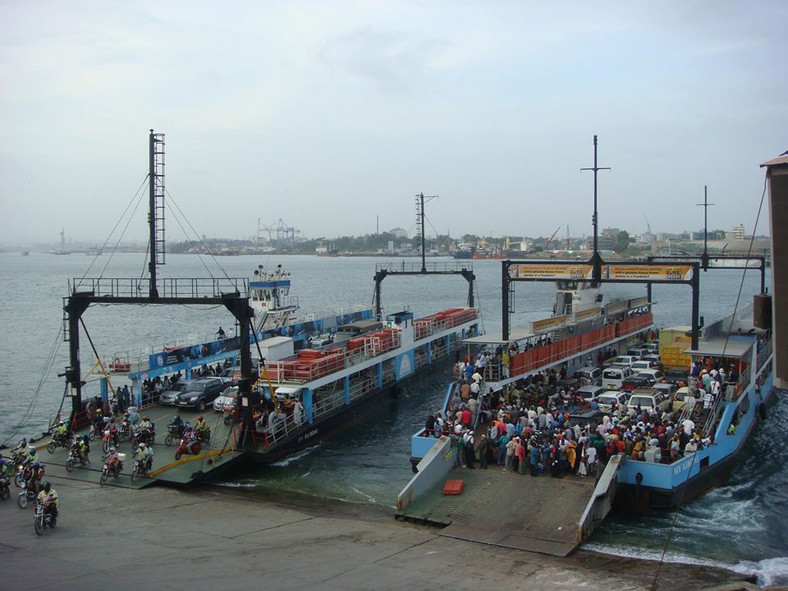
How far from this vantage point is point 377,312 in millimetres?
46125

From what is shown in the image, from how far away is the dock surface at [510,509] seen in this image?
16531 mm

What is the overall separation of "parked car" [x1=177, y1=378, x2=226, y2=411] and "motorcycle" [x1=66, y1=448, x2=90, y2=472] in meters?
5.84

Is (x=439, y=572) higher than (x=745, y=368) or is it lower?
lower

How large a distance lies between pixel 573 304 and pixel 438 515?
22.6m

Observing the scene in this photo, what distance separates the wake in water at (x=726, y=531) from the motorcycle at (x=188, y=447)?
476 inches

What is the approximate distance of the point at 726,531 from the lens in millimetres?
18984

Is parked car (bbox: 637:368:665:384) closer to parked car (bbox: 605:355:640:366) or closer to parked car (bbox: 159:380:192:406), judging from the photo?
parked car (bbox: 605:355:640:366)

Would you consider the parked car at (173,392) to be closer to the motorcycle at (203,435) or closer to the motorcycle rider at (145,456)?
the motorcycle at (203,435)

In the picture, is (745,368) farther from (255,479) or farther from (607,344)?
(255,479)

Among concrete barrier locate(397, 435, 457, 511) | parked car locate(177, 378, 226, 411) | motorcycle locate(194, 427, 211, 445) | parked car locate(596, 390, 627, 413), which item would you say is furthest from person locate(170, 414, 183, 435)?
parked car locate(596, 390, 627, 413)

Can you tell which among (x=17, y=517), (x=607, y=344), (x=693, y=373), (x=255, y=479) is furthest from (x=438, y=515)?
(x=607, y=344)

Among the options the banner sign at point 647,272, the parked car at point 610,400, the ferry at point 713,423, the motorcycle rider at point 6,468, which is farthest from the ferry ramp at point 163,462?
the banner sign at point 647,272

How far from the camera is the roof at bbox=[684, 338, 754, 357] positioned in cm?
2588

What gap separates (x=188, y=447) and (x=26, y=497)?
5331 mm
